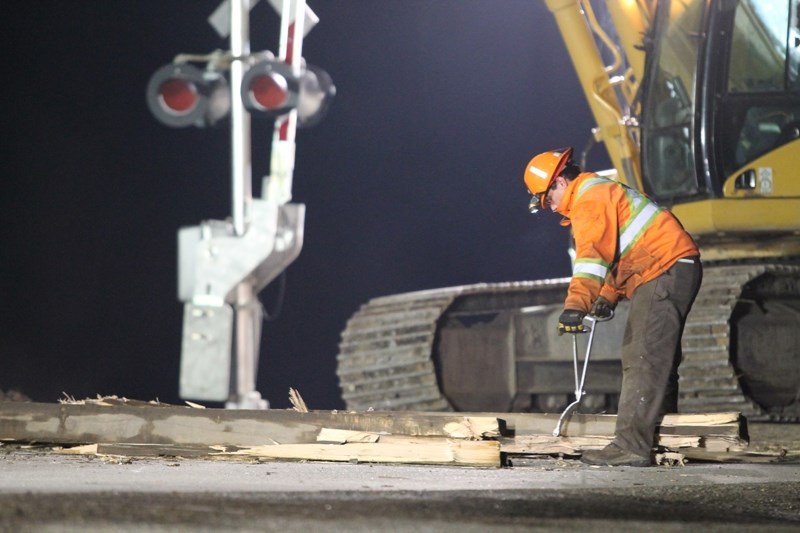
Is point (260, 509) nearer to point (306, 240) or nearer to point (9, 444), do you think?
point (9, 444)

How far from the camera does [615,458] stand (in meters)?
6.87

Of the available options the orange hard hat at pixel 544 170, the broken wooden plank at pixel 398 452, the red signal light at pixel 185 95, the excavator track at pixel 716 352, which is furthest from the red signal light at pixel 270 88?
the excavator track at pixel 716 352

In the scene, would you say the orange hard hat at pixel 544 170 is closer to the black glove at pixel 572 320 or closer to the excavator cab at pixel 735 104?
the black glove at pixel 572 320

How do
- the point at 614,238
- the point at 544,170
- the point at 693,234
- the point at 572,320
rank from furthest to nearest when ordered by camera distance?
the point at 693,234 → the point at 544,170 → the point at 614,238 → the point at 572,320

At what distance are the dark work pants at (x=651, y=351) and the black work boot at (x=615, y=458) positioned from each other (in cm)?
3

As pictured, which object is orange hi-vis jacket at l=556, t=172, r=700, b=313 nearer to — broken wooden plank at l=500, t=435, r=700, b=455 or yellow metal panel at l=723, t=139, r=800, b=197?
broken wooden plank at l=500, t=435, r=700, b=455

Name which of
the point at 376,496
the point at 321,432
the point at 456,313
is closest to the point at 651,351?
the point at 321,432

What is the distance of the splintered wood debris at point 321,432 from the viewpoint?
679cm

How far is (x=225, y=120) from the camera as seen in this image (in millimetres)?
8836

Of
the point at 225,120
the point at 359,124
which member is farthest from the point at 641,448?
the point at 359,124

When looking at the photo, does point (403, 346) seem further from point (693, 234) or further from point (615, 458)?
point (615, 458)

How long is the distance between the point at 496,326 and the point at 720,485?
5559mm

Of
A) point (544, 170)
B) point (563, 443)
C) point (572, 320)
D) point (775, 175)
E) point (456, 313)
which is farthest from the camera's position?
point (456, 313)

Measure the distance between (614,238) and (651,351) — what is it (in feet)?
2.01
